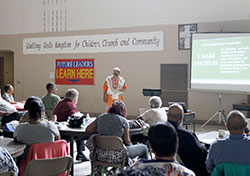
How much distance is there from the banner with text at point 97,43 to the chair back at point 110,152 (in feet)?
19.8

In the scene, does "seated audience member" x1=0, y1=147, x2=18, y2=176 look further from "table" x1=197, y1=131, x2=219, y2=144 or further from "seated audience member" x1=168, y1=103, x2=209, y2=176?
"table" x1=197, y1=131, x2=219, y2=144

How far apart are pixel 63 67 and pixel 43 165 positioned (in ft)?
26.9

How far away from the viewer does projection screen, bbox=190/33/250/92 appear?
288 inches

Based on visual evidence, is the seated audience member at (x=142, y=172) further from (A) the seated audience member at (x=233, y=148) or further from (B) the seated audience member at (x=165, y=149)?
(A) the seated audience member at (x=233, y=148)

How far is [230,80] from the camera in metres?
7.52

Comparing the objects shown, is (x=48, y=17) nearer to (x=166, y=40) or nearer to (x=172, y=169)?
(x=166, y=40)

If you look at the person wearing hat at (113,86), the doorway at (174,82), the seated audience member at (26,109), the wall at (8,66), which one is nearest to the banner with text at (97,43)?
the doorway at (174,82)

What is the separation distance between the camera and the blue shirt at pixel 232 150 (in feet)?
7.95

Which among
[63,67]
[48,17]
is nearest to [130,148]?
[63,67]

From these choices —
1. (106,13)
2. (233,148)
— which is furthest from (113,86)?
(233,148)

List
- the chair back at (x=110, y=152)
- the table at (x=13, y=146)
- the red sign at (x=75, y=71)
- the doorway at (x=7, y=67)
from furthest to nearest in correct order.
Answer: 1. the doorway at (x=7, y=67)
2. the red sign at (x=75, y=71)
3. the chair back at (x=110, y=152)
4. the table at (x=13, y=146)

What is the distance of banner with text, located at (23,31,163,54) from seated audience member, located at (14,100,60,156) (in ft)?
20.8

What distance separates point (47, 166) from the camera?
8.35 feet

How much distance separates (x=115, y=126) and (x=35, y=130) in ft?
2.95
